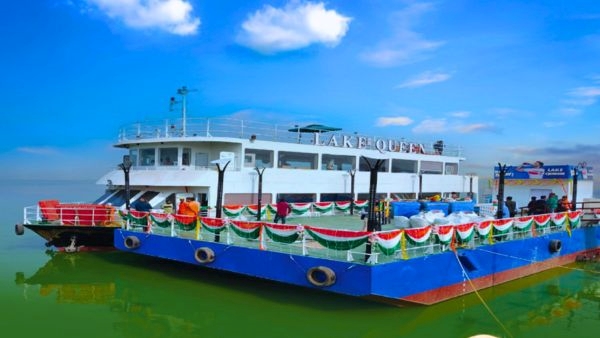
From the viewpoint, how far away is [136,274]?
47.5ft

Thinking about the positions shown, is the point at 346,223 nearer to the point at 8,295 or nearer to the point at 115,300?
the point at 115,300

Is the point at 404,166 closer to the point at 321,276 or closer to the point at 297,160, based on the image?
the point at 297,160

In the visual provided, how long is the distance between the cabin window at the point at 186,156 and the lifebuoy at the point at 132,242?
593cm

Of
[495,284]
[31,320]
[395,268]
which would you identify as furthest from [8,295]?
[495,284]

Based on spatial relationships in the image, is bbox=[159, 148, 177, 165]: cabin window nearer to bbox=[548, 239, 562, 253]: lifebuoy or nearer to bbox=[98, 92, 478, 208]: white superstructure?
bbox=[98, 92, 478, 208]: white superstructure

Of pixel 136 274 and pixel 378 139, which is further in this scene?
pixel 378 139

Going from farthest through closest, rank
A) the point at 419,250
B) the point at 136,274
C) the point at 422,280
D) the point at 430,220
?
1. the point at 136,274
2. the point at 430,220
3. the point at 419,250
4. the point at 422,280

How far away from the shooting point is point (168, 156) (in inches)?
793

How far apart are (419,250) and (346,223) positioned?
623 cm

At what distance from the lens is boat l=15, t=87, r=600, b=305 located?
1013 cm

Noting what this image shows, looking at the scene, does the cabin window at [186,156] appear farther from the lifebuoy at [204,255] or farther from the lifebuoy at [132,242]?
the lifebuoy at [204,255]

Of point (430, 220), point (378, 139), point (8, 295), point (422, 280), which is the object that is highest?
point (378, 139)

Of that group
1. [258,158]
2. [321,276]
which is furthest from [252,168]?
[321,276]

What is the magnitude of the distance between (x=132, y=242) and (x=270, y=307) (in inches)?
213
